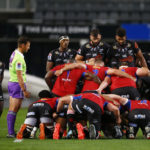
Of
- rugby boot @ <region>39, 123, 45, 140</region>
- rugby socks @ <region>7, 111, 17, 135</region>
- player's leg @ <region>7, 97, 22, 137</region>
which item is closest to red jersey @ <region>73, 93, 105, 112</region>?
rugby boot @ <region>39, 123, 45, 140</region>

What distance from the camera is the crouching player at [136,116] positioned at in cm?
783

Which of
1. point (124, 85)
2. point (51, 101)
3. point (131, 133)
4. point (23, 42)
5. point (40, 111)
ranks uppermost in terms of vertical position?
point (23, 42)

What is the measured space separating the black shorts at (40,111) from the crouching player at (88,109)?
198 mm

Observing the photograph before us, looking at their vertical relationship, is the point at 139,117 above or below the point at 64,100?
below

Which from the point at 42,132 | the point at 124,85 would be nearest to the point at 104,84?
the point at 124,85

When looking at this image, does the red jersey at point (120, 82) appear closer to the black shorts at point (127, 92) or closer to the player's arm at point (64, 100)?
the black shorts at point (127, 92)

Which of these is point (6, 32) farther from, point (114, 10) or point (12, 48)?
point (114, 10)

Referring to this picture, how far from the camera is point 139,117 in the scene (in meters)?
7.82

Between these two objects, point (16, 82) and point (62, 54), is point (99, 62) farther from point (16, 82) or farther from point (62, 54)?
point (16, 82)

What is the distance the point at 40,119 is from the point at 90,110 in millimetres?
908

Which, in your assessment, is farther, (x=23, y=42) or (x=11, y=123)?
(x=23, y=42)

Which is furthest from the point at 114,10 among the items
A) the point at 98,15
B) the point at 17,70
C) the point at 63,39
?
the point at 17,70

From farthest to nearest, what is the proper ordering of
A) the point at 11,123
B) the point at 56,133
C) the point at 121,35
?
the point at 121,35 < the point at 11,123 < the point at 56,133

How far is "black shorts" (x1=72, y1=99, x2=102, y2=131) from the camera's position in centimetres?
755
